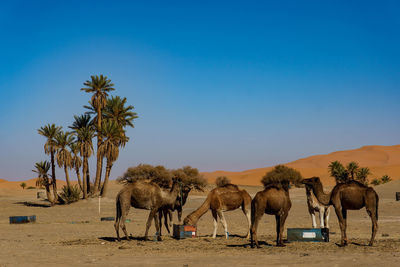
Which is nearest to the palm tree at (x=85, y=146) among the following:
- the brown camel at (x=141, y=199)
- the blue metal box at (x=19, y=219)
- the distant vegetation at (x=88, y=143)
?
the distant vegetation at (x=88, y=143)

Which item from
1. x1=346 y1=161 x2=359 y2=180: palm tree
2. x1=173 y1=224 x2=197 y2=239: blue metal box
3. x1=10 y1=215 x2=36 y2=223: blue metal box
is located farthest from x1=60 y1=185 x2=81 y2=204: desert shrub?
x1=346 y1=161 x2=359 y2=180: palm tree

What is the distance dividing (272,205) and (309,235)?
2202 millimetres

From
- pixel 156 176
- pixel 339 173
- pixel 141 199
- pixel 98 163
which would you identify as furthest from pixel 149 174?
pixel 141 199

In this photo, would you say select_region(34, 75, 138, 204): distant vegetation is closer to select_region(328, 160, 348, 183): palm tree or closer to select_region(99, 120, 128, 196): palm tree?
select_region(99, 120, 128, 196): palm tree

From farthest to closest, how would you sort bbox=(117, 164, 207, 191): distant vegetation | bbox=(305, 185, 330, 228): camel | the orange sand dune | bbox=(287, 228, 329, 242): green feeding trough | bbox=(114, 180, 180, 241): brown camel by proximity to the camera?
1. the orange sand dune
2. bbox=(117, 164, 207, 191): distant vegetation
3. bbox=(114, 180, 180, 241): brown camel
4. bbox=(305, 185, 330, 228): camel
5. bbox=(287, 228, 329, 242): green feeding trough

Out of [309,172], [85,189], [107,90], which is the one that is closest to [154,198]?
[85,189]

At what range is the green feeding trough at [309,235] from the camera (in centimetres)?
1534

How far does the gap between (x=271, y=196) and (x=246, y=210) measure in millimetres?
3291

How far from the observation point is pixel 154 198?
16.8 meters

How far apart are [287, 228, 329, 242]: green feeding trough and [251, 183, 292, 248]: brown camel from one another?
1144mm

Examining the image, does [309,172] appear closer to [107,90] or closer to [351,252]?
[107,90]

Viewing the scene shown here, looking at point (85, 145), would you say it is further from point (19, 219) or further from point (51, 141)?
point (19, 219)

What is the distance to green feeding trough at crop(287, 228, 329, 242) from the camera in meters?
15.3

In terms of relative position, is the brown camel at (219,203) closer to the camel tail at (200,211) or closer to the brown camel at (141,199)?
the camel tail at (200,211)
